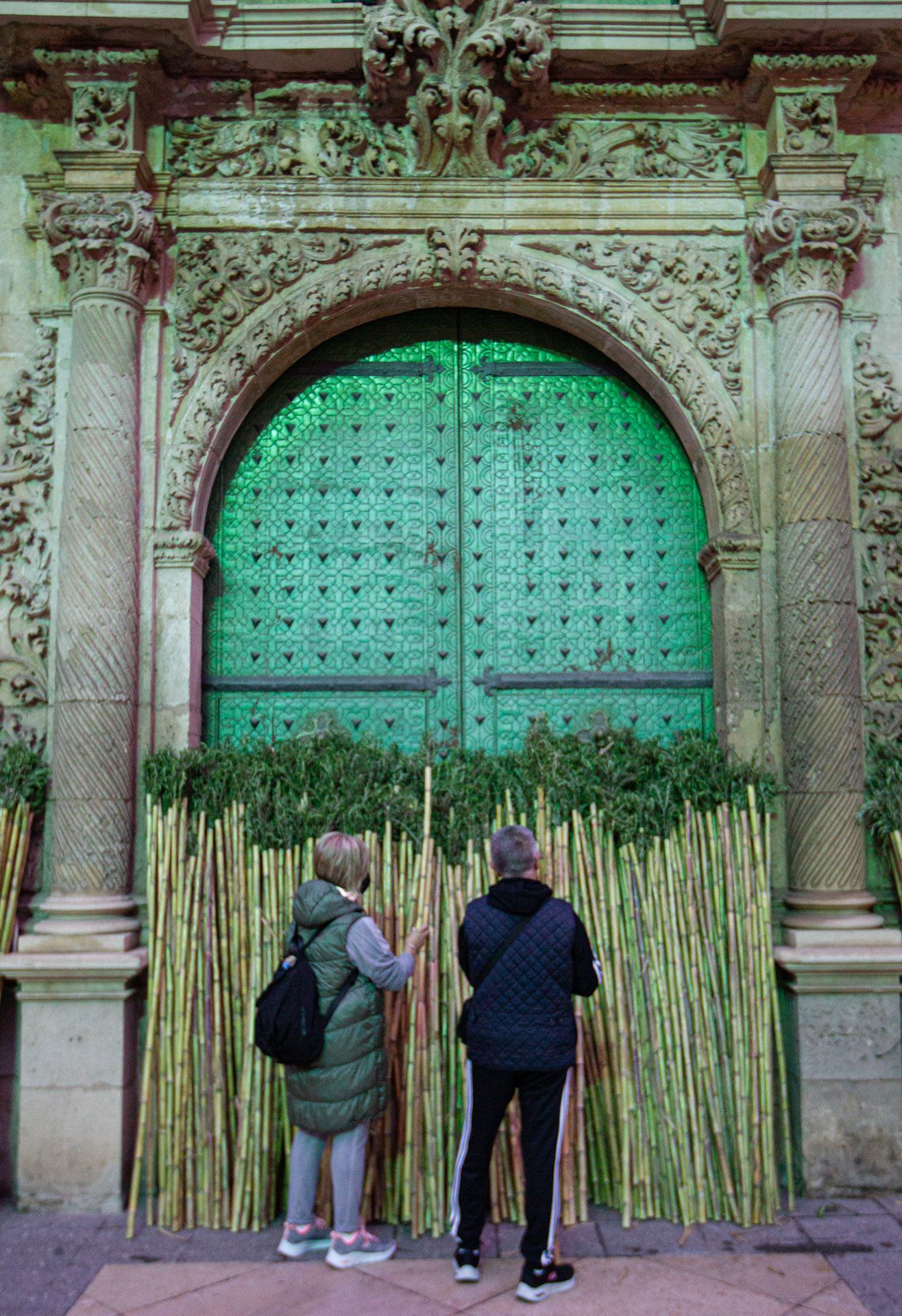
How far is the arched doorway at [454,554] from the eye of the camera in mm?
5777

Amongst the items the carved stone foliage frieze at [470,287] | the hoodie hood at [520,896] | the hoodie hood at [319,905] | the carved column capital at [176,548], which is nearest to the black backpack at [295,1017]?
the hoodie hood at [319,905]

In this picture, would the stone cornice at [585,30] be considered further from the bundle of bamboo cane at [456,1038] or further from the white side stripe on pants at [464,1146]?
the white side stripe on pants at [464,1146]

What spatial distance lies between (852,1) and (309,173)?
9.15ft

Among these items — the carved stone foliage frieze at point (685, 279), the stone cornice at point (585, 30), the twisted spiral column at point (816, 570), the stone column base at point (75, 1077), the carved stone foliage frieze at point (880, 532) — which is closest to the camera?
the stone column base at point (75, 1077)

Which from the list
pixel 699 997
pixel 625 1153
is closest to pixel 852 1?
pixel 699 997

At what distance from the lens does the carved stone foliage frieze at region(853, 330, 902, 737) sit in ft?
17.9

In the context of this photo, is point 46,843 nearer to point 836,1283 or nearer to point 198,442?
point 198,442

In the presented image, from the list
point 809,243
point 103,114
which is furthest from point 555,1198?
point 103,114

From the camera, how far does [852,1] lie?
5.36 meters

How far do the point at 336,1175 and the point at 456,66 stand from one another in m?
5.12

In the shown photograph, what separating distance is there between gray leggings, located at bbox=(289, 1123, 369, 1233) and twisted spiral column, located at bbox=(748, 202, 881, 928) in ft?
7.48

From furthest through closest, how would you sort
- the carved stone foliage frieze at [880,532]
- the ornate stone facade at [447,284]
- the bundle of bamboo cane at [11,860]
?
the carved stone foliage frieze at [880,532], the ornate stone facade at [447,284], the bundle of bamboo cane at [11,860]

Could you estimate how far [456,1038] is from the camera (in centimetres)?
443

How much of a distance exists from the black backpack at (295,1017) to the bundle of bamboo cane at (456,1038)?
2.15ft
